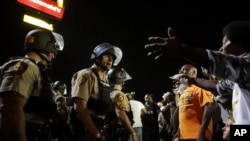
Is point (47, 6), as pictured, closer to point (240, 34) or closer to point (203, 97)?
point (203, 97)

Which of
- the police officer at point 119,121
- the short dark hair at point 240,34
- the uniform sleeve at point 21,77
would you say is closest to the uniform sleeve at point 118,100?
the police officer at point 119,121

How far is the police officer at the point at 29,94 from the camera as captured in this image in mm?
3283

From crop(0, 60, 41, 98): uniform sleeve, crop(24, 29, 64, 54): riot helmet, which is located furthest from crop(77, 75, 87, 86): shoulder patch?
crop(0, 60, 41, 98): uniform sleeve

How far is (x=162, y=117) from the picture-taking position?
33.2 ft

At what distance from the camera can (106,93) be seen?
4.81 meters

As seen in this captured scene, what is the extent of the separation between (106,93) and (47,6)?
10.8 metres

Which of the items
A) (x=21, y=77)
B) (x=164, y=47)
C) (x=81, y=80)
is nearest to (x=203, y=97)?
(x=81, y=80)

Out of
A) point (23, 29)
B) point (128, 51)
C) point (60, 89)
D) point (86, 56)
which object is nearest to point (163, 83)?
point (128, 51)

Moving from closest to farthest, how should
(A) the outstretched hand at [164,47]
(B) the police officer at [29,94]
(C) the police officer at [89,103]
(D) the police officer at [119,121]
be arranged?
(A) the outstretched hand at [164,47]
(B) the police officer at [29,94]
(C) the police officer at [89,103]
(D) the police officer at [119,121]

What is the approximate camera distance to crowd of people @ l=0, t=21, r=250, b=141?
2324 mm

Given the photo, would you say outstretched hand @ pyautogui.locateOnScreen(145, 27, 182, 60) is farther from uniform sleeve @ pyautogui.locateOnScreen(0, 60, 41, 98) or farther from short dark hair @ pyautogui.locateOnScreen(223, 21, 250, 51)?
uniform sleeve @ pyautogui.locateOnScreen(0, 60, 41, 98)

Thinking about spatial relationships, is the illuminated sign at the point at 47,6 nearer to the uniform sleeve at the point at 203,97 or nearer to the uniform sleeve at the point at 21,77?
the uniform sleeve at the point at 203,97

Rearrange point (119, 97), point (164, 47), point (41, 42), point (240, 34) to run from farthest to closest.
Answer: point (119, 97) < point (41, 42) < point (240, 34) < point (164, 47)

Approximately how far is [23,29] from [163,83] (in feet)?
33.4
